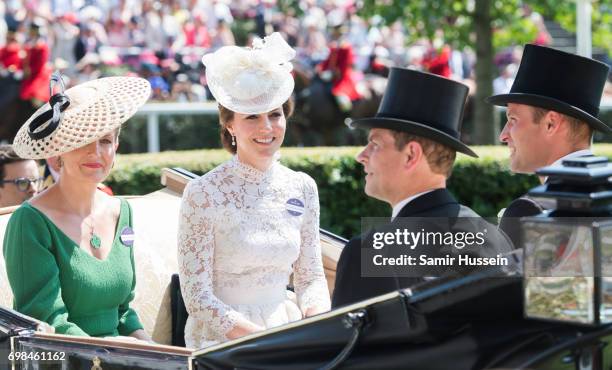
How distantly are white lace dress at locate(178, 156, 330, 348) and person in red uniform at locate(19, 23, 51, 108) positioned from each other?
11.1 m

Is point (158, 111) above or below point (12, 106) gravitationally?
below

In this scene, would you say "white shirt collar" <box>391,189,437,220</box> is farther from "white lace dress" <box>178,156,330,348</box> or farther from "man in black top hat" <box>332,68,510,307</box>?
"white lace dress" <box>178,156,330,348</box>

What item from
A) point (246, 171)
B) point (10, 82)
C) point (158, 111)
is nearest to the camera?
point (246, 171)

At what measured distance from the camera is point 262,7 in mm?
18547

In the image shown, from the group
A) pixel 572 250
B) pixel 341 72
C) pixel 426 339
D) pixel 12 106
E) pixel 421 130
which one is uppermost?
pixel 341 72

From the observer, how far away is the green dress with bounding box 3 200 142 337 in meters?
3.64

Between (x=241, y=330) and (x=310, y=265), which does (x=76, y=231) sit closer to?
(x=241, y=330)

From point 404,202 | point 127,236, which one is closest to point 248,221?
point 127,236

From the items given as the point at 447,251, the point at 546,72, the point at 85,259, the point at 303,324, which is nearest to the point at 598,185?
the point at 447,251

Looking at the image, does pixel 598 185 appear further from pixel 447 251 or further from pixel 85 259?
pixel 85 259

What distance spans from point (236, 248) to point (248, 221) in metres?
0.11

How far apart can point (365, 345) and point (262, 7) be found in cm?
1631

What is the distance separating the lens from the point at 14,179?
5.52 m

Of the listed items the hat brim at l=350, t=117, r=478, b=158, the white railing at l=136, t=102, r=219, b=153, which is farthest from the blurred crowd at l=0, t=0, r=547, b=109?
the hat brim at l=350, t=117, r=478, b=158
